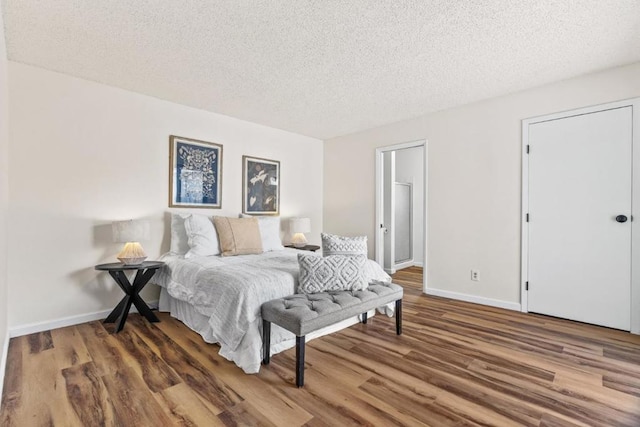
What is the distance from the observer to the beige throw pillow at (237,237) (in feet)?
10.9

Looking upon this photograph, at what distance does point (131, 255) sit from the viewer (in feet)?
9.58

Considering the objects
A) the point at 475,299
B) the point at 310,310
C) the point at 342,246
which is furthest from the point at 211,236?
the point at 475,299

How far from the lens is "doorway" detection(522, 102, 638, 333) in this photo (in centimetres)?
275

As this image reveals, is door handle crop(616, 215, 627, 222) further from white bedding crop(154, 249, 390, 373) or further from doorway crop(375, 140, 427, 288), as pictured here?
doorway crop(375, 140, 427, 288)

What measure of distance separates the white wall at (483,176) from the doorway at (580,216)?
13 centimetres

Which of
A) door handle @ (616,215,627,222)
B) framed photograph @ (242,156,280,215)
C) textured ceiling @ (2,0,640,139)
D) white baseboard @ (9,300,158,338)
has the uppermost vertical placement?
textured ceiling @ (2,0,640,139)

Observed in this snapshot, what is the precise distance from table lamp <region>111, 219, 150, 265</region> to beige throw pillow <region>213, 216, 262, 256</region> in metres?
0.73

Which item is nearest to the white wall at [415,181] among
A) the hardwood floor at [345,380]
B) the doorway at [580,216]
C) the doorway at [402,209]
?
the doorway at [402,209]

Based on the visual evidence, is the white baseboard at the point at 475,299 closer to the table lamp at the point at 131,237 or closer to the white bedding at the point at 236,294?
the white bedding at the point at 236,294

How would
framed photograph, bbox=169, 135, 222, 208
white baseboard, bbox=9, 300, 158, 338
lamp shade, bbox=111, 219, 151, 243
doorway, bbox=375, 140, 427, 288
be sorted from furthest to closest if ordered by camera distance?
doorway, bbox=375, 140, 427, 288, framed photograph, bbox=169, 135, 222, 208, lamp shade, bbox=111, 219, 151, 243, white baseboard, bbox=9, 300, 158, 338

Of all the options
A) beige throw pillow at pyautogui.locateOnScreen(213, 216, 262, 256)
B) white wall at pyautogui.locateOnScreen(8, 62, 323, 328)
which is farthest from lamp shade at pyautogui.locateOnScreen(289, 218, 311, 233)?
white wall at pyautogui.locateOnScreen(8, 62, 323, 328)

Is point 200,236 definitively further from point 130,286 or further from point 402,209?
point 402,209

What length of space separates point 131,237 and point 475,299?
12.6ft

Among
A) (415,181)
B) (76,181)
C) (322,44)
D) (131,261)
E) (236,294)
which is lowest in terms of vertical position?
(236,294)
